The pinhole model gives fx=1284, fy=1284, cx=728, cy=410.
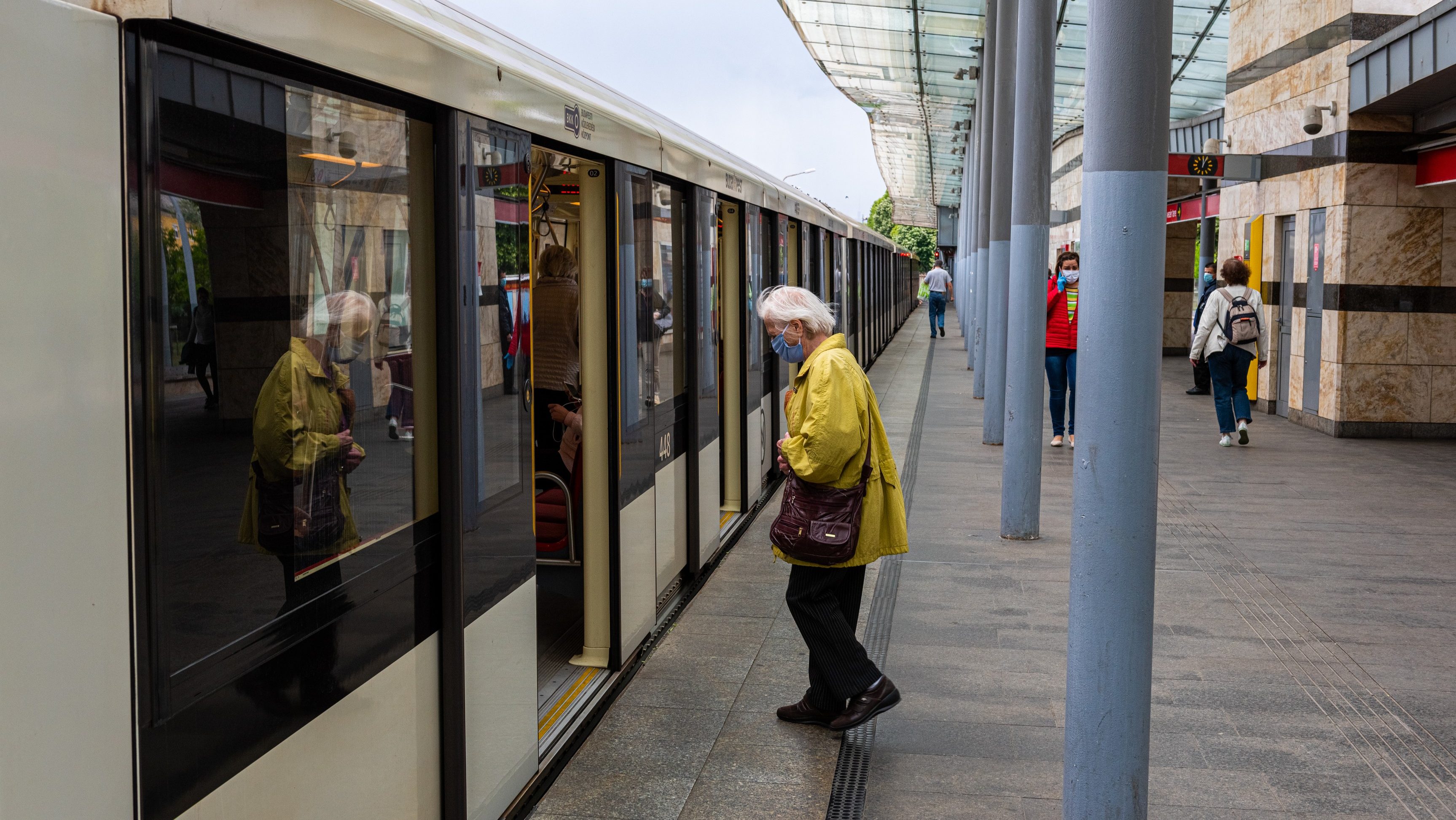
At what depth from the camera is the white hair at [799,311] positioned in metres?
4.85

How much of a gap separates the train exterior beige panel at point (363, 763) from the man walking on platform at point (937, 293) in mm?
29611

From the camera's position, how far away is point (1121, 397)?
3.65 m

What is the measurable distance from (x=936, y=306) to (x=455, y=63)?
31847mm

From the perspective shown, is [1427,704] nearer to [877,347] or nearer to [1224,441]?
[1224,441]

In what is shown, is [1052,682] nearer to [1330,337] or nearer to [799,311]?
[799,311]

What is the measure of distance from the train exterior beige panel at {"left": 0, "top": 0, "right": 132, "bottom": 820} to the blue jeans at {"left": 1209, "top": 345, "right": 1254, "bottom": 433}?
11.8 meters

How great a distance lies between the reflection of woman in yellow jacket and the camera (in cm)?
257

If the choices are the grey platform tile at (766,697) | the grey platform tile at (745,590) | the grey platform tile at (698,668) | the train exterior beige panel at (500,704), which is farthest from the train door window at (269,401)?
the grey platform tile at (745,590)

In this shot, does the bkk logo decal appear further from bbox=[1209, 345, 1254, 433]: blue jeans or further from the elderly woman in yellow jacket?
bbox=[1209, 345, 1254, 433]: blue jeans

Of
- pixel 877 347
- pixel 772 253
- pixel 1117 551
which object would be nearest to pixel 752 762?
pixel 1117 551

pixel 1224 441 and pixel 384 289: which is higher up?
pixel 384 289

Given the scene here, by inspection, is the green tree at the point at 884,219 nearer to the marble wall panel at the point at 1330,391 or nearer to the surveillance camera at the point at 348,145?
the marble wall panel at the point at 1330,391

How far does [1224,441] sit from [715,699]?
903 cm

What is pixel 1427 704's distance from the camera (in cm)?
527
